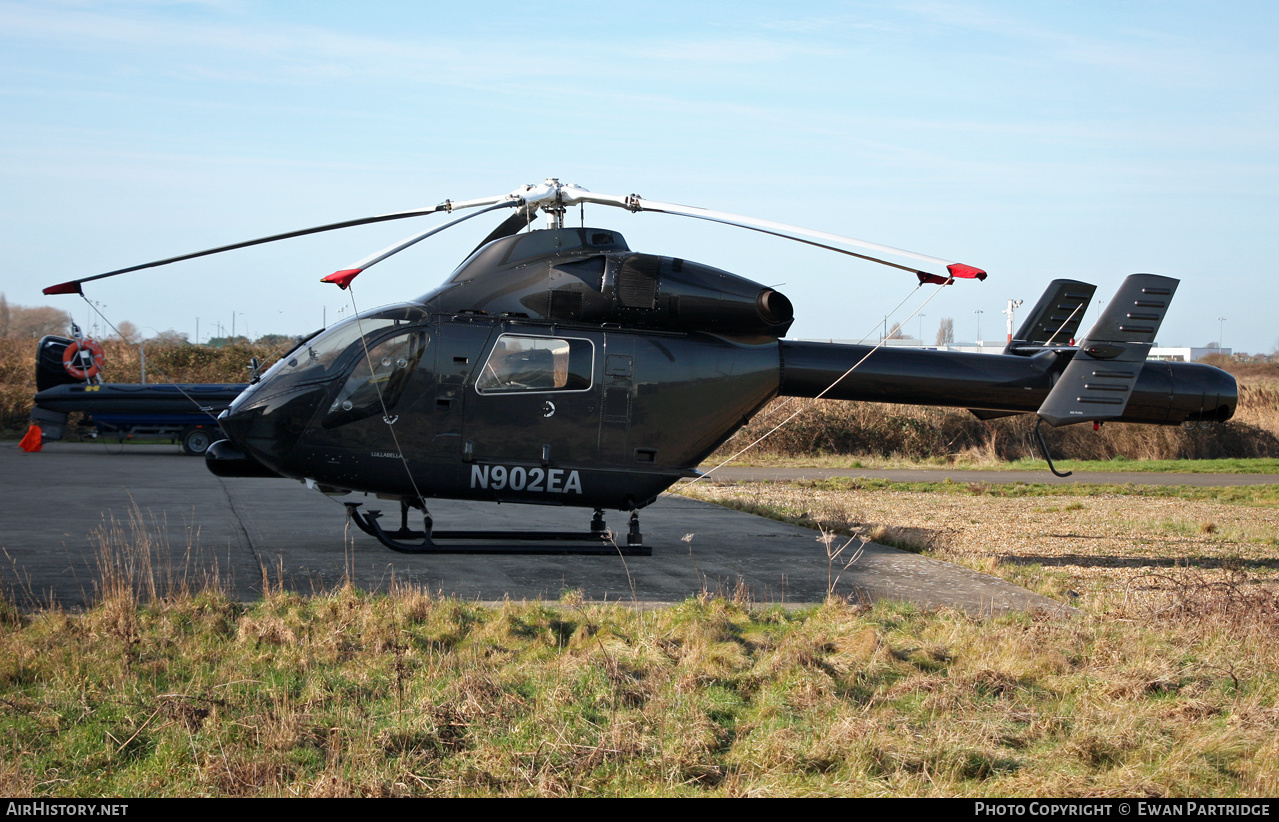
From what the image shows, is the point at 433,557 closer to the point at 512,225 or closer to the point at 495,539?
the point at 495,539

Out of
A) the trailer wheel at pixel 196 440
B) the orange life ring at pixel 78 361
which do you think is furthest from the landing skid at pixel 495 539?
the orange life ring at pixel 78 361

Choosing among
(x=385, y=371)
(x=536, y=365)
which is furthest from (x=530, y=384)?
(x=385, y=371)

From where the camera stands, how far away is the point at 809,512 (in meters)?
16.1

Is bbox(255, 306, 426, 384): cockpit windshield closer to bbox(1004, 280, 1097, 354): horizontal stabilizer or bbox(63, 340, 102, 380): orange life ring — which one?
bbox(1004, 280, 1097, 354): horizontal stabilizer

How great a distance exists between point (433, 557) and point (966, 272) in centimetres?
651

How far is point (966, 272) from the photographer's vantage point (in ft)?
29.4

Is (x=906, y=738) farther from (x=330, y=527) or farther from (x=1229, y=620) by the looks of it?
(x=330, y=527)

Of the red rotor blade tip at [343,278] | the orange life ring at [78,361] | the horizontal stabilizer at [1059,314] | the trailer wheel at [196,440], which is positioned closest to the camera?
the red rotor blade tip at [343,278]

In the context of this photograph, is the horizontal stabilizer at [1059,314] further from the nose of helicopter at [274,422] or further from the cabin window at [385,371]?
the nose of helicopter at [274,422]

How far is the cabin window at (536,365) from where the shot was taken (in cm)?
1048

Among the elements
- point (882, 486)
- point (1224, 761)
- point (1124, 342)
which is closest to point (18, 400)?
point (882, 486)

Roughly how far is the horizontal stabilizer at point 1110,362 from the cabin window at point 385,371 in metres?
7.39

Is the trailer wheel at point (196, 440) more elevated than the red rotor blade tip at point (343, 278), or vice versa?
the red rotor blade tip at point (343, 278)
